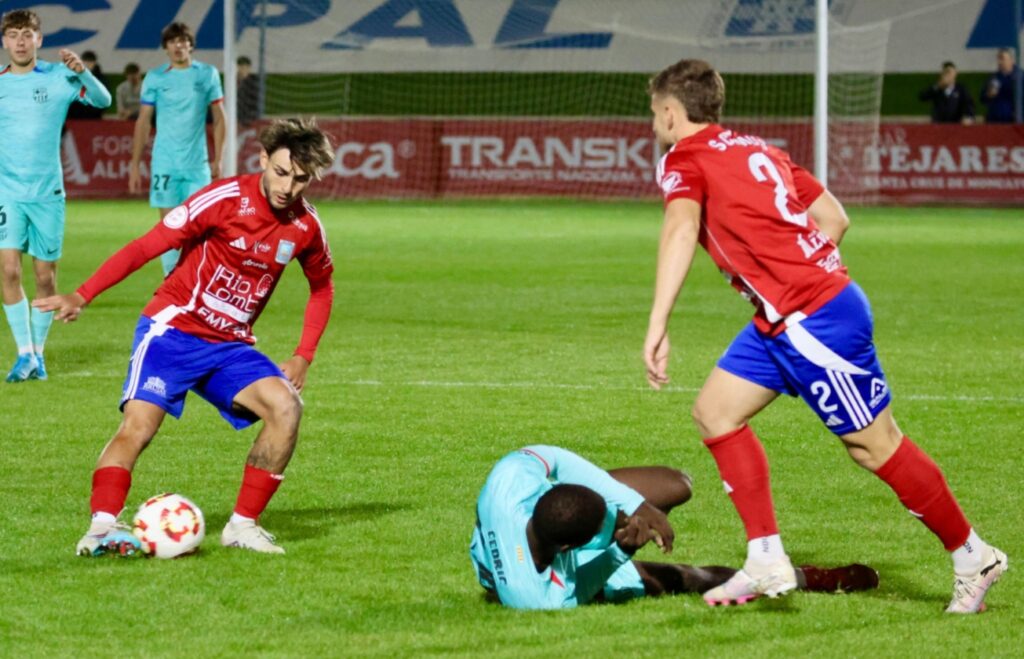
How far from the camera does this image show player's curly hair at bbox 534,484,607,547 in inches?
209

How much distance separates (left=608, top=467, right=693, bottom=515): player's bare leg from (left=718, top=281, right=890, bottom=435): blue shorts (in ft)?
2.42

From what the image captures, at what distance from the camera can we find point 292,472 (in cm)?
822

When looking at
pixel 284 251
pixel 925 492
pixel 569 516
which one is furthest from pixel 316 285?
pixel 925 492

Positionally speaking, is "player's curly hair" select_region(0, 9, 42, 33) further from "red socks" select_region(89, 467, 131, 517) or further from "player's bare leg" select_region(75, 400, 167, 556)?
"red socks" select_region(89, 467, 131, 517)

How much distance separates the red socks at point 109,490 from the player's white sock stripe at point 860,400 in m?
2.79

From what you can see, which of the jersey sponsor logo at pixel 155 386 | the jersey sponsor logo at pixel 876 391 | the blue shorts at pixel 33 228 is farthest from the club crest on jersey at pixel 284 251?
the blue shorts at pixel 33 228

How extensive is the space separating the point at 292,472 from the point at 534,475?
2772 mm

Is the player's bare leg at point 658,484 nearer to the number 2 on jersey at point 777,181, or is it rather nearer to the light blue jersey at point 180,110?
the number 2 on jersey at point 777,181

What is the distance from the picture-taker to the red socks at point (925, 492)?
18.1 ft

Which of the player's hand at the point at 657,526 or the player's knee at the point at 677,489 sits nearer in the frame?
the player's hand at the point at 657,526

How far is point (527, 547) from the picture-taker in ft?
18.1

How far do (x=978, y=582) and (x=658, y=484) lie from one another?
1157mm

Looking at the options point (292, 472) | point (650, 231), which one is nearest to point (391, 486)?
point (292, 472)

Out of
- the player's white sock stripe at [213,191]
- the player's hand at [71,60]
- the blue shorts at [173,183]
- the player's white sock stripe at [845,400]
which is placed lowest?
the blue shorts at [173,183]
